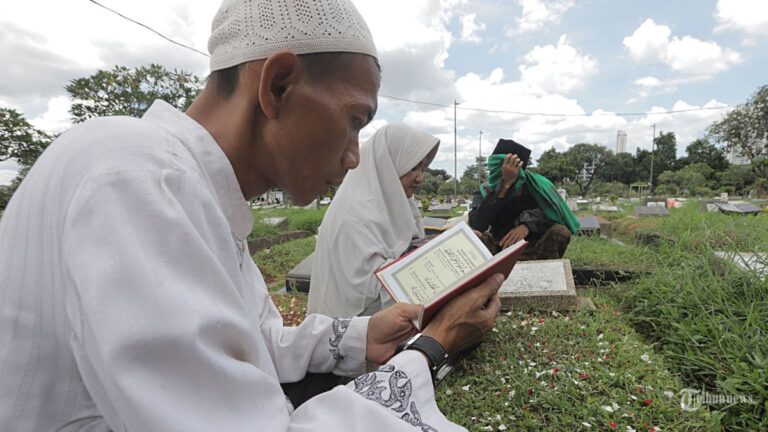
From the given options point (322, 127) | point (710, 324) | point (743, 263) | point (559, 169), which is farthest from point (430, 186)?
point (322, 127)

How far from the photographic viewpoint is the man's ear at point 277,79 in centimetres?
86

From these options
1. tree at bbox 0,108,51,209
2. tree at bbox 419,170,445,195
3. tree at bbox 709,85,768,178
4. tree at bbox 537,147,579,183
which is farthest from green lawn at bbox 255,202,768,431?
tree at bbox 537,147,579,183

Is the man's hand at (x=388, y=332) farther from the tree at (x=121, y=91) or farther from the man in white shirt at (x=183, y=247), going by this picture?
the tree at (x=121, y=91)

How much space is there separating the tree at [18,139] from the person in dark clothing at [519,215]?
592 inches

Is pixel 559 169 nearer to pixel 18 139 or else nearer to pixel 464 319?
pixel 18 139

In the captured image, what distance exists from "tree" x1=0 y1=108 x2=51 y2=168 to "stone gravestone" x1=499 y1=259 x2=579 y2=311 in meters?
15.7

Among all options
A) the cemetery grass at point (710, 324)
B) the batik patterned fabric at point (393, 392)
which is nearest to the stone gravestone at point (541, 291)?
the cemetery grass at point (710, 324)

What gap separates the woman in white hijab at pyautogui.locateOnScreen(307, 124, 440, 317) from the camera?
101 inches

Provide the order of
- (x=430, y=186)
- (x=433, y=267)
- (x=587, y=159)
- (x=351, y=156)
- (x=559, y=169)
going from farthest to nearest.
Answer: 1. (x=587, y=159)
2. (x=430, y=186)
3. (x=559, y=169)
4. (x=433, y=267)
5. (x=351, y=156)

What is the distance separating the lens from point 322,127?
95cm

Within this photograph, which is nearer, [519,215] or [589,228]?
[519,215]

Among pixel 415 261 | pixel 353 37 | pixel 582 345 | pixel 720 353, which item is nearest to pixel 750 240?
pixel 720 353

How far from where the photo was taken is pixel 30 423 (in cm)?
65

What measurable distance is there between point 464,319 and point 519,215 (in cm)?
348
